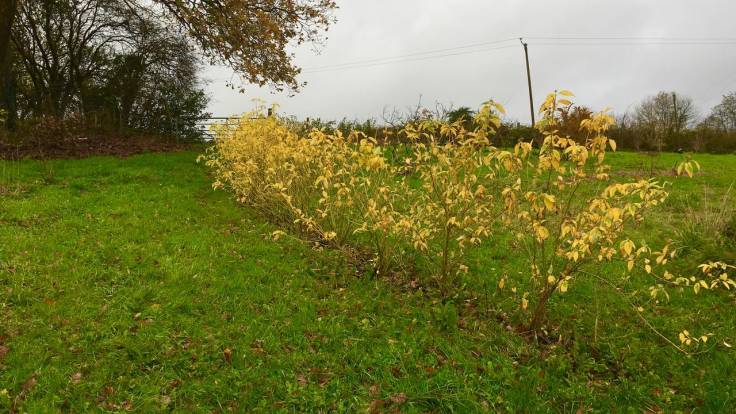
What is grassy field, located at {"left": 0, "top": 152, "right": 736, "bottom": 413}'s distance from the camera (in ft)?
10.5

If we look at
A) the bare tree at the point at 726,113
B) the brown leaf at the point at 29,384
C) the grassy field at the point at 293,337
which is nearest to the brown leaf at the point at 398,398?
the grassy field at the point at 293,337

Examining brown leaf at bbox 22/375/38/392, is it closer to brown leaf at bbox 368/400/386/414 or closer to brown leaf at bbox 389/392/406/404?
brown leaf at bbox 368/400/386/414

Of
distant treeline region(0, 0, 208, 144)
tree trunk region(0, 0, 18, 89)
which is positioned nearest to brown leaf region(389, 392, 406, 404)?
tree trunk region(0, 0, 18, 89)

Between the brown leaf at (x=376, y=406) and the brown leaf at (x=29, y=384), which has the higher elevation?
the brown leaf at (x=29, y=384)

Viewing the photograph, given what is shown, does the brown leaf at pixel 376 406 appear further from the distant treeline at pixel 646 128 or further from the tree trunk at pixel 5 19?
the tree trunk at pixel 5 19

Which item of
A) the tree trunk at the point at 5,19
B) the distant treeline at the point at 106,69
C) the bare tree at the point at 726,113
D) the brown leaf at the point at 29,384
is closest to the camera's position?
the brown leaf at the point at 29,384

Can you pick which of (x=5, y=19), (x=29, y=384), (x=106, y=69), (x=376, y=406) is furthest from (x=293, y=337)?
(x=106, y=69)

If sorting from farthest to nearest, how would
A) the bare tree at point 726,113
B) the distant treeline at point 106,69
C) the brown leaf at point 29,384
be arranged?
the bare tree at point 726,113, the distant treeline at point 106,69, the brown leaf at point 29,384

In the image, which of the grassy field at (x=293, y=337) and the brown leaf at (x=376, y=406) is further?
the grassy field at (x=293, y=337)

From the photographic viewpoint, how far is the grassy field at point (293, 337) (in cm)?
321

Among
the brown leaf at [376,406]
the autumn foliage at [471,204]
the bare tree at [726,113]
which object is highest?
the bare tree at [726,113]

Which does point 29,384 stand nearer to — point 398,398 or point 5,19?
point 398,398

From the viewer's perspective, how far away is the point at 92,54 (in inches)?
766

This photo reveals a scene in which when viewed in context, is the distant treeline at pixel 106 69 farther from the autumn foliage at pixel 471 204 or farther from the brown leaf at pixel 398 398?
the brown leaf at pixel 398 398
